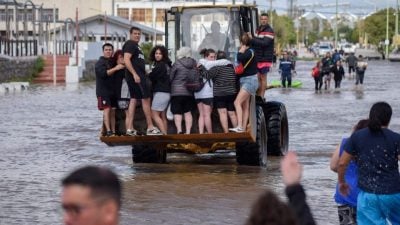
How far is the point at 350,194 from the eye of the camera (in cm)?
938

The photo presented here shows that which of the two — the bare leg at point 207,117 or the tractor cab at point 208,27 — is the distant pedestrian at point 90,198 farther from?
the tractor cab at point 208,27

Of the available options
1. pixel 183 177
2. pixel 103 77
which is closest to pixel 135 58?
pixel 103 77

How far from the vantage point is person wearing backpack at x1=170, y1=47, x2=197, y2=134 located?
16594 mm

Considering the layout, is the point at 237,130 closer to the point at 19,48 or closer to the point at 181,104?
the point at 181,104

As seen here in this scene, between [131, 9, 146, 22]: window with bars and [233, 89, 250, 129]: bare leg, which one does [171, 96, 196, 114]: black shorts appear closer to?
[233, 89, 250, 129]: bare leg

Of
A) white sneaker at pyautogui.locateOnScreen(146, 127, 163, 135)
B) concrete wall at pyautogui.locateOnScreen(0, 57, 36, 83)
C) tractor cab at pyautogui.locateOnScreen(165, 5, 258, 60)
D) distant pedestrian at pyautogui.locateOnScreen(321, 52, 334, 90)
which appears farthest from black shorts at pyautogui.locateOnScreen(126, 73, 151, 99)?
concrete wall at pyautogui.locateOnScreen(0, 57, 36, 83)

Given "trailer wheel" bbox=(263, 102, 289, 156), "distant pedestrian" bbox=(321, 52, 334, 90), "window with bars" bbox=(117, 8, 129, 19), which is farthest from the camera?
"window with bars" bbox=(117, 8, 129, 19)

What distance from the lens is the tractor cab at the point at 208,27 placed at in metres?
18.6

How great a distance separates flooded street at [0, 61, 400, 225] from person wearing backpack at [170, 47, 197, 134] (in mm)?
788

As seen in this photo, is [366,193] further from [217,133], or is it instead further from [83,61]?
[83,61]

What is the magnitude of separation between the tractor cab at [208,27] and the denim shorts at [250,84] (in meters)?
1.54

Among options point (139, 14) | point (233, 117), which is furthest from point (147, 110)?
point (139, 14)

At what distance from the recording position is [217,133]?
16484 mm

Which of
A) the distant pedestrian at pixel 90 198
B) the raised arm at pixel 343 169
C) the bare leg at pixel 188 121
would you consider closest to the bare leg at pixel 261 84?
A: the bare leg at pixel 188 121
